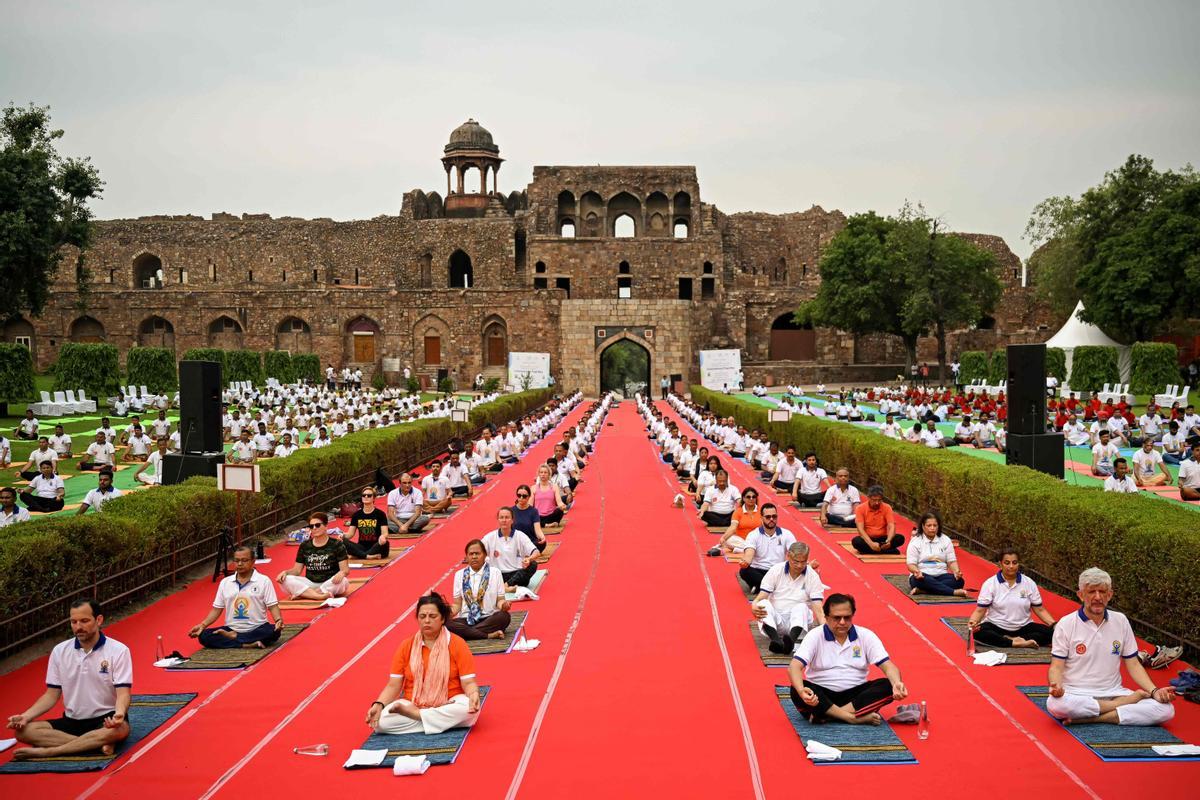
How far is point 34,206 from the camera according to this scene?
110 ft

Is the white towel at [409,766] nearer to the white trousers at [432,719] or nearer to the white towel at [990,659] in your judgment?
the white trousers at [432,719]

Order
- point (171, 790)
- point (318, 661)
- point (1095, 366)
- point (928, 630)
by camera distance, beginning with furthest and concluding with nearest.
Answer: point (1095, 366)
point (928, 630)
point (318, 661)
point (171, 790)

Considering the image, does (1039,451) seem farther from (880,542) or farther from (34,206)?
(34,206)

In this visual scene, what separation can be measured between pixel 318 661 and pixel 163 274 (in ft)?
191

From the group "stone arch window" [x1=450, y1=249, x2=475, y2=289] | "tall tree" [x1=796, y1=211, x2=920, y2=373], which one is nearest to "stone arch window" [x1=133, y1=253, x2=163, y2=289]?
"stone arch window" [x1=450, y1=249, x2=475, y2=289]

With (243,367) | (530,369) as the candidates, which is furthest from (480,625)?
(530,369)

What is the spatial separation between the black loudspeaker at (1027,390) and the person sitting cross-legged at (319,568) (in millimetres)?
9663

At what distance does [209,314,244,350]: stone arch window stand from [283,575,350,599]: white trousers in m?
47.3

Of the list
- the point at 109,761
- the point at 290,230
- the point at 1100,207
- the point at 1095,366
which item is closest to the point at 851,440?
the point at 109,761

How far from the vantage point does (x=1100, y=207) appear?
44.3 metres

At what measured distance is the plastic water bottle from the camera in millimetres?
6504

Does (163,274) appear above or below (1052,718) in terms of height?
above

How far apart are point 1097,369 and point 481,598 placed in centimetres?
3240

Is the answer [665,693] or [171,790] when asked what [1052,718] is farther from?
[171,790]
